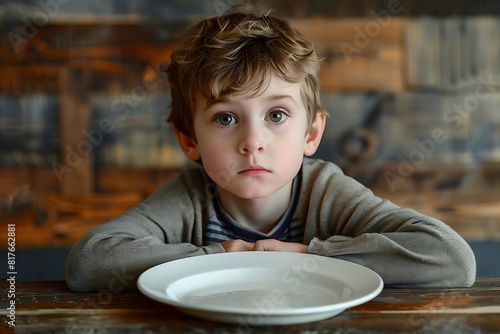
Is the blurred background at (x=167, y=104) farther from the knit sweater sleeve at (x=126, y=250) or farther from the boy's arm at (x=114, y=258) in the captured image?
the boy's arm at (x=114, y=258)

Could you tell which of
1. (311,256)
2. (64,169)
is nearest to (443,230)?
(311,256)

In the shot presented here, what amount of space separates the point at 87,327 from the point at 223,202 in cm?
59

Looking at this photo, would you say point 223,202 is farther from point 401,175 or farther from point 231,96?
point 401,175

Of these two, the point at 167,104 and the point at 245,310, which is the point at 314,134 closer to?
the point at 245,310

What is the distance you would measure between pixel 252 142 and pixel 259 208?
26 cm

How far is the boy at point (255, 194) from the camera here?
42.3 inches

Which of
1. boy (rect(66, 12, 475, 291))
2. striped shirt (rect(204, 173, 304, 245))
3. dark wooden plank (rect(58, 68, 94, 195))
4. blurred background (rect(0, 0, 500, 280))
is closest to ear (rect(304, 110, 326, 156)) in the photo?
boy (rect(66, 12, 475, 291))

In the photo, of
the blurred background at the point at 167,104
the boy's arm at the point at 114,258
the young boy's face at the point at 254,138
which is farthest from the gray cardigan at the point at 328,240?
the blurred background at the point at 167,104

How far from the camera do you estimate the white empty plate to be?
2.79 feet

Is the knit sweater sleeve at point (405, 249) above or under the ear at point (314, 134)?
under

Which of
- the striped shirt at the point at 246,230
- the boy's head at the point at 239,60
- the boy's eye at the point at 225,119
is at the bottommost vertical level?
the striped shirt at the point at 246,230

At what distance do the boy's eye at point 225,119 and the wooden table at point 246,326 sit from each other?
0.37 m

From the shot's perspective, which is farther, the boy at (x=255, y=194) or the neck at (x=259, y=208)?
the neck at (x=259, y=208)

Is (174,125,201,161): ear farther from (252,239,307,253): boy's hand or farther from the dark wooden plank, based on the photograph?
the dark wooden plank
